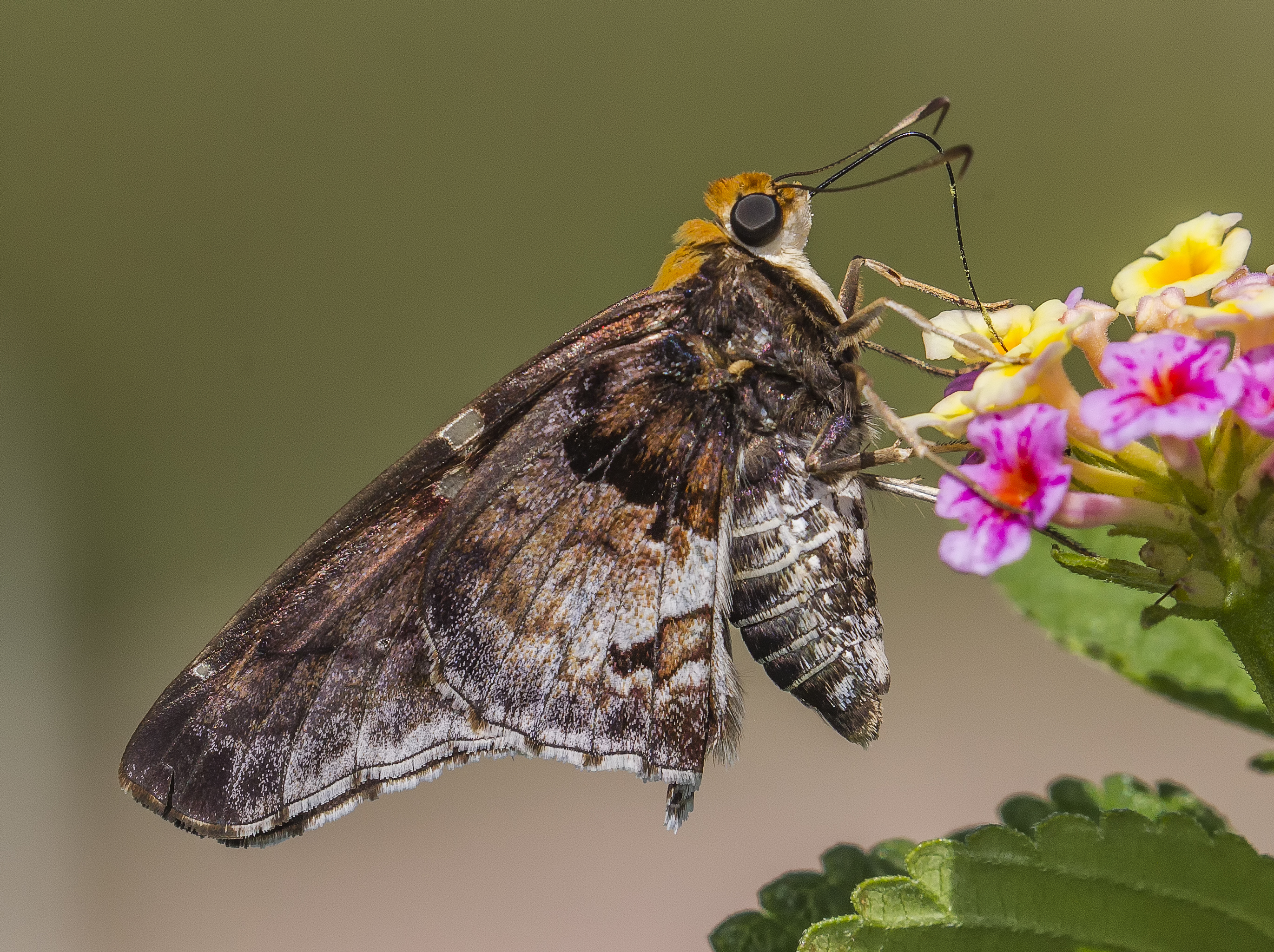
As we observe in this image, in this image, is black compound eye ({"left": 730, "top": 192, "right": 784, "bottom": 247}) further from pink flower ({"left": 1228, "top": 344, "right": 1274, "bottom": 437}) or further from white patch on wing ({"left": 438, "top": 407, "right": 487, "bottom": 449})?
pink flower ({"left": 1228, "top": 344, "right": 1274, "bottom": 437})

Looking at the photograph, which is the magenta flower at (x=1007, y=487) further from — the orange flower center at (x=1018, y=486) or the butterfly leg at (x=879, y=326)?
the butterfly leg at (x=879, y=326)

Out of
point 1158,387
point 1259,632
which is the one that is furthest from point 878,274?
point 1259,632

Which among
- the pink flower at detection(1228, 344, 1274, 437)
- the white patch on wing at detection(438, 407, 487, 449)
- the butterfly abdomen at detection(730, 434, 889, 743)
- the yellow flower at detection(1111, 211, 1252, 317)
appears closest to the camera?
the pink flower at detection(1228, 344, 1274, 437)

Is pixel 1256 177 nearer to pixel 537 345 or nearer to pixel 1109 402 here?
pixel 537 345

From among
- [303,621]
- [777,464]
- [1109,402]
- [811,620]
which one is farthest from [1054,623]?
[303,621]

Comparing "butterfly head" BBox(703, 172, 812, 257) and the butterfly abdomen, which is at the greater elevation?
"butterfly head" BBox(703, 172, 812, 257)

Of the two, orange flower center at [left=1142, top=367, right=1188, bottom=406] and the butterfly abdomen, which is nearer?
orange flower center at [left=1142, top=367, right=1188, bottom=406]

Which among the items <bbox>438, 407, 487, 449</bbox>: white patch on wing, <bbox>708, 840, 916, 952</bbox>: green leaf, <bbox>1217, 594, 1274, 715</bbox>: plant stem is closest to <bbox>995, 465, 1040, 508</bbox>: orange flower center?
<bbox>1217, 594, 1274, 715</bbox>: plant stem

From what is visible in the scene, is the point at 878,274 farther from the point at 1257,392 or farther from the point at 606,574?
the point at 1257,392
